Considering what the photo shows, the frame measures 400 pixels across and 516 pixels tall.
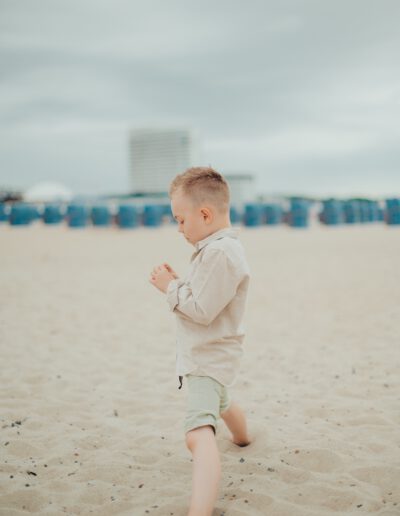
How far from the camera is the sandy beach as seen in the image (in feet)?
8.22

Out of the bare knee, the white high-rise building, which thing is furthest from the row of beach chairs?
the white high-rise building

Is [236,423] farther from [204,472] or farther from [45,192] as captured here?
[45,192]

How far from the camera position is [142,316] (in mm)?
6676

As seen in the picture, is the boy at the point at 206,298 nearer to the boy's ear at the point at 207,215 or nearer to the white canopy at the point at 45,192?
the boy's ear at the point at 207,215

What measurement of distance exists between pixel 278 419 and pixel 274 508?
1.07 metres

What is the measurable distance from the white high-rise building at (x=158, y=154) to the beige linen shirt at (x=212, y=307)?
16734cm

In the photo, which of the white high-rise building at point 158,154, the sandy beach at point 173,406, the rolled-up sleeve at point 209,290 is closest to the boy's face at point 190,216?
the rolled-up sleeve at point 209,290

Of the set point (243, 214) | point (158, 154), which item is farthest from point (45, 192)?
point (158, 154)

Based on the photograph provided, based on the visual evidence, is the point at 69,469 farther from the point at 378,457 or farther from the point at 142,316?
the point at 142,316

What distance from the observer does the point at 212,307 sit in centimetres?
225

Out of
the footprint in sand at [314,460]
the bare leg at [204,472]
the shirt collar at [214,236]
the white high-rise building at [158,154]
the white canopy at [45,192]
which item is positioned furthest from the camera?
the white high-rise building at [158,154]

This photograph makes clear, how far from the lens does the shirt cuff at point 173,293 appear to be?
7.47 ft

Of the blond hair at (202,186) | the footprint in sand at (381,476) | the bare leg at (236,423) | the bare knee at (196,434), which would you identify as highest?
the blond hair at (202,186)

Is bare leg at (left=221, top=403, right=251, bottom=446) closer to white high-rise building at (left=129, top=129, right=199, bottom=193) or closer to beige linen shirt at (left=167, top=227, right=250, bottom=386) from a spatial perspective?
beige linen shirt at (left=167, top=227, right=250, bottom=386)
